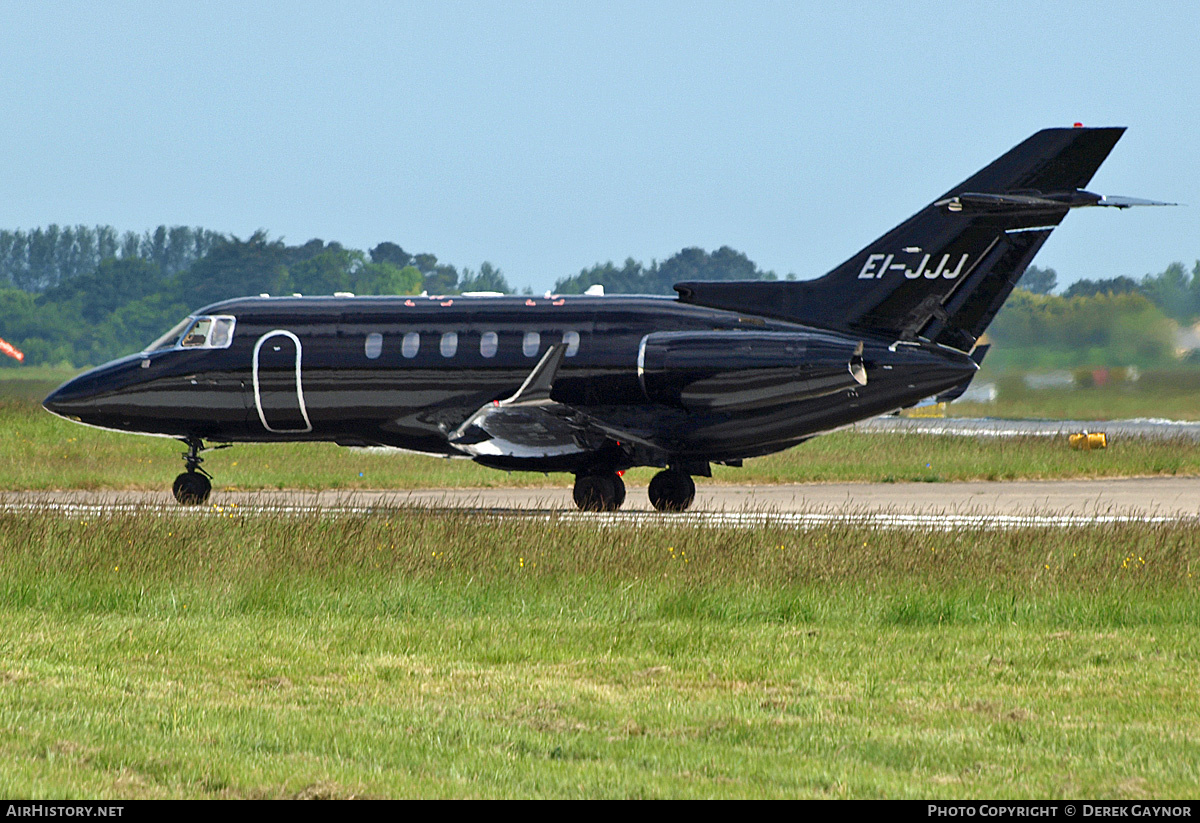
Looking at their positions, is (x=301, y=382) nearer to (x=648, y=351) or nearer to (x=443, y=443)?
(x=443, y=443)

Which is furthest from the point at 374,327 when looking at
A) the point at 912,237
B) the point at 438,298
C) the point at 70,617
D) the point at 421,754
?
the point at 421,754

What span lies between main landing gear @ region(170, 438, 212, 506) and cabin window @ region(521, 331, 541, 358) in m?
5.97

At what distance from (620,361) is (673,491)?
2525mm

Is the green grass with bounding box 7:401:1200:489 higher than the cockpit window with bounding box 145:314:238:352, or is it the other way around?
the cockpit window with bounding box 145:314:238:352

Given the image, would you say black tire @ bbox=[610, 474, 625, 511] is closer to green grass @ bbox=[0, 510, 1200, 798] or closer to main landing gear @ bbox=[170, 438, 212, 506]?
green grass @ bbox=[0, 510, 1200, 798]

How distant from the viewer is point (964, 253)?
21.5 m

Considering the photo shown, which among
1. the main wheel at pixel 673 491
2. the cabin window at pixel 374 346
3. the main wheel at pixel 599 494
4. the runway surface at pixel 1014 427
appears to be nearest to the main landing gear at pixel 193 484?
the cabin window at pixel 374 346

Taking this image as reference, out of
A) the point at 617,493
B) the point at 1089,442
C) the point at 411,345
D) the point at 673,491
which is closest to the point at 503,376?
→ the point at 411,345

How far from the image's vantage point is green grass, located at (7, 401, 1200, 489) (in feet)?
100

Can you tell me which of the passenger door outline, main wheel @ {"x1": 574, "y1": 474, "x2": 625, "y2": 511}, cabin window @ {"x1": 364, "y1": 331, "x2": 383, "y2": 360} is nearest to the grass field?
main wheel @ {"x1": 574, "y1": 474, "x2": 625, "y2": 511}

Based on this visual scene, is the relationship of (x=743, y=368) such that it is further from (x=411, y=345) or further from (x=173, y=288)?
(x=173, y=288)

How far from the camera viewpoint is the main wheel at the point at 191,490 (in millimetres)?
24531

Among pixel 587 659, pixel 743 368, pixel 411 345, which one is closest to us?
pixel 587 659

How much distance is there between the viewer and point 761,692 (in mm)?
9367
